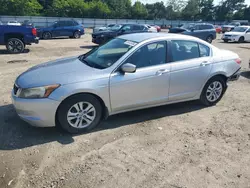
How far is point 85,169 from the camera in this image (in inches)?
130

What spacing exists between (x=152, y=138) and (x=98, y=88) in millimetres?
1211

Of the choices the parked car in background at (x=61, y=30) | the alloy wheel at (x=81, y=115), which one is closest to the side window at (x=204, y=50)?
the alloy wheel at (x=81, y=115)

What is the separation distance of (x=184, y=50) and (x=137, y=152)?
7.79 feet

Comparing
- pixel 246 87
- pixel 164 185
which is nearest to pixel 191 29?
pixel 246 87

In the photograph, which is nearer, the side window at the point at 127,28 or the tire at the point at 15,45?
the tire at the point at 15,45

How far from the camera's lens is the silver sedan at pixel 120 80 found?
3.89 metres

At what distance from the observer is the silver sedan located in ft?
12.8

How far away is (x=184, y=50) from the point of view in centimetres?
500

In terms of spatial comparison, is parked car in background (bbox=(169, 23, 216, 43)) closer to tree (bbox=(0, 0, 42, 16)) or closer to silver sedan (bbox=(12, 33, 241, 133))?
silver sedan (bbox=(12, 33, 241, 133))

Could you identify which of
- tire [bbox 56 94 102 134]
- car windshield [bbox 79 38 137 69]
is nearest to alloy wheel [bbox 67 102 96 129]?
tire [bbox 56 94 102 134]

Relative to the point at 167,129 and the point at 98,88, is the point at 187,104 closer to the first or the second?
the point at 167,129

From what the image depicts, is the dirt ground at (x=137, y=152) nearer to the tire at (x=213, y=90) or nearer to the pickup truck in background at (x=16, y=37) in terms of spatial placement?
the tire at (x=213, y=90)

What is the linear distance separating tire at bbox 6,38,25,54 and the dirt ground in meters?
7.76

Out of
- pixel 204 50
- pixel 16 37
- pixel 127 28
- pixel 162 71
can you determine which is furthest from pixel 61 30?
pixel 162 71
